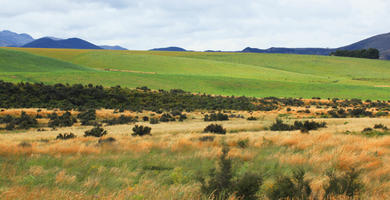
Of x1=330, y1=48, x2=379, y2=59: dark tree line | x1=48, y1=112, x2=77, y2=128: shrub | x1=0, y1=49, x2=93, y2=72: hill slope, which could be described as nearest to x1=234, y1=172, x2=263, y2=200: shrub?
x1=48, y1=112, x2=77, y2=128: shrub

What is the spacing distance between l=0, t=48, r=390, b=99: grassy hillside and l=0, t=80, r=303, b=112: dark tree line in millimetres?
11187

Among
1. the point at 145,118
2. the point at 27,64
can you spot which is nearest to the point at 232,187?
the point at 145,118

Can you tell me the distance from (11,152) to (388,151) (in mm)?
13090

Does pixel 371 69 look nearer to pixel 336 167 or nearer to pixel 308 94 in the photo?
pixel 308 94

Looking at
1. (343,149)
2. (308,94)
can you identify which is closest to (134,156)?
(343,149)

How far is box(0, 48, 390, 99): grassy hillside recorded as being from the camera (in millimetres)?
67938

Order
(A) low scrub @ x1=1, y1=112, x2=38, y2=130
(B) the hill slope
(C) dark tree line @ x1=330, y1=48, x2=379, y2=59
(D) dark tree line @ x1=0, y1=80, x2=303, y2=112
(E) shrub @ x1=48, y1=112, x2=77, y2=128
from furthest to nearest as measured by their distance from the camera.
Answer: (C) dark tree line @ x1=330, y1=48, x2=379, y2=59, (B) the hill slope, (D) dark tree line @ x1=0, y1=80, x2=303, y2=112, (E) shrub @ x1=48, y1=112, x2=77, y2=128, (A) low scrub @ x1=1, y1=112, x2=38, y2=130

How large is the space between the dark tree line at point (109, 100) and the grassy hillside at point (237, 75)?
11.2 m

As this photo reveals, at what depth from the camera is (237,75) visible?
3642 inches

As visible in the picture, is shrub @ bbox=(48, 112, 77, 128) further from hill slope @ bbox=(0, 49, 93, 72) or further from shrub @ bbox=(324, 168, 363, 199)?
hill slope @ bbox=(0, 49, 93, 72)

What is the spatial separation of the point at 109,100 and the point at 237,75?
50030 millimetres

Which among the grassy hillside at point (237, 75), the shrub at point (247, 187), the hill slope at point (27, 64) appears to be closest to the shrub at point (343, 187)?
the shrub at point (247, 187)

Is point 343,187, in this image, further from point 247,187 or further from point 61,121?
point 61,121

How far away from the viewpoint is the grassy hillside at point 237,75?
223 feet
